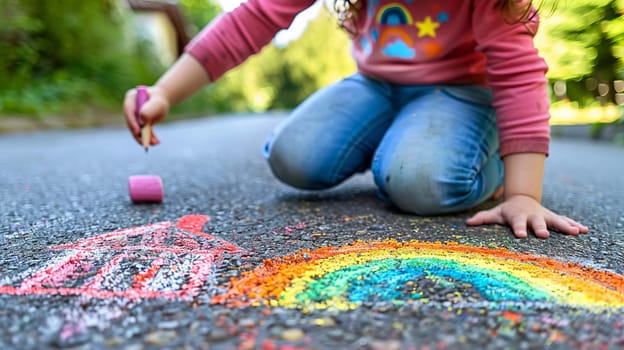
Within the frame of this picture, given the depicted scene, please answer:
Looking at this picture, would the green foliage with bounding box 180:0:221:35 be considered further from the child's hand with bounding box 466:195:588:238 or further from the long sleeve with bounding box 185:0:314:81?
the child's hand with bounding box 466:195:588:238

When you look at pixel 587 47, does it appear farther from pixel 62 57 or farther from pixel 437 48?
pixel 62 57

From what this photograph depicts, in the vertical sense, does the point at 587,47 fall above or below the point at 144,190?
above

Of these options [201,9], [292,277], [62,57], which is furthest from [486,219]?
[201,9]

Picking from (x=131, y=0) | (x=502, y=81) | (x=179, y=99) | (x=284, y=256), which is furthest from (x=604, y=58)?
(x=131, y=0)

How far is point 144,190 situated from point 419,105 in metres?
0.75

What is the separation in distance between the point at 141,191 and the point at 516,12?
1000 mm

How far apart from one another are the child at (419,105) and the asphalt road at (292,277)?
86 millimetres

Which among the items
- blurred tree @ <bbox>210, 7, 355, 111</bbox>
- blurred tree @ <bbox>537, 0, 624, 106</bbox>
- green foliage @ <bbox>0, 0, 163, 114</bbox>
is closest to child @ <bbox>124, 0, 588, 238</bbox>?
blurred tree @ <bbox>537, 0, 624, 106</bbox>

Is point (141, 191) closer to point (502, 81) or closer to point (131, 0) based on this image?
point (502, 81)

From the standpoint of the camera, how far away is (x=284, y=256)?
94cm

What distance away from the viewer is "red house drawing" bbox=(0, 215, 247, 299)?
78cm

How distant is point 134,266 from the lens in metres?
0.88

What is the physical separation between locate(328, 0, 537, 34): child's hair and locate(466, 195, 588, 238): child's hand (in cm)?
40

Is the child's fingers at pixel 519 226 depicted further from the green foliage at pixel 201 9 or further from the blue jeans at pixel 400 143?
the green foliage at pixel 201 9
